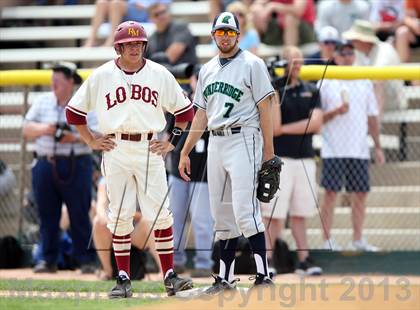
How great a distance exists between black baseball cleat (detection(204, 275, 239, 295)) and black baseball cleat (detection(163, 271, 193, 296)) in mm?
190

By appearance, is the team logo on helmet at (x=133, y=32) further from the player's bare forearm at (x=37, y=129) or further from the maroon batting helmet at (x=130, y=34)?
the player's bare forearm at (x=37, y=129)

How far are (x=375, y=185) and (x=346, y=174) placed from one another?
77 centimetres

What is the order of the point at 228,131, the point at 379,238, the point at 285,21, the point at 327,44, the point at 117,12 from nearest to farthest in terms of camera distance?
the point at 228,131
the point at 379,238
the point at 327,44
the point at 285,21
the point at 117,12

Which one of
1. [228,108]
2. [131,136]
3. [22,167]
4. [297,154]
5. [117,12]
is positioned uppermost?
[117,12]

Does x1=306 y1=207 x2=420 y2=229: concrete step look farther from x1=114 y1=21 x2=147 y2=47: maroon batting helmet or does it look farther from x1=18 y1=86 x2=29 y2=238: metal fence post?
x1=114 y1=21 x2=147 y2=47: maroon batting helmet

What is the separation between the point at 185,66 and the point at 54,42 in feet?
18.2

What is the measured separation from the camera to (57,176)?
1255cm

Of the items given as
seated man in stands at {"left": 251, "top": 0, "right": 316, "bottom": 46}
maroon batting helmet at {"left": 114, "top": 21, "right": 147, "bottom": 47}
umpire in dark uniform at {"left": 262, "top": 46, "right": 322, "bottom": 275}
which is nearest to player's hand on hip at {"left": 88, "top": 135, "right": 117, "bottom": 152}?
maroon batting helmet at {"left": 114, "top": 21, "right": 147, "bottom": 47}

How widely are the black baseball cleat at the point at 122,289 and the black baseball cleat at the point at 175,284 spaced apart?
11.7 inches

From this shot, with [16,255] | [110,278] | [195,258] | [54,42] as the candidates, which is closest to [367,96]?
[195,258]

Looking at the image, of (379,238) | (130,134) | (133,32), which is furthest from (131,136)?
(379,238)

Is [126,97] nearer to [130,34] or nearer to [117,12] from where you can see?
[130,34]

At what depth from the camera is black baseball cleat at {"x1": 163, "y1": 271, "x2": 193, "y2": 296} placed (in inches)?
362

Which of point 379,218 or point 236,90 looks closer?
point 236,90
